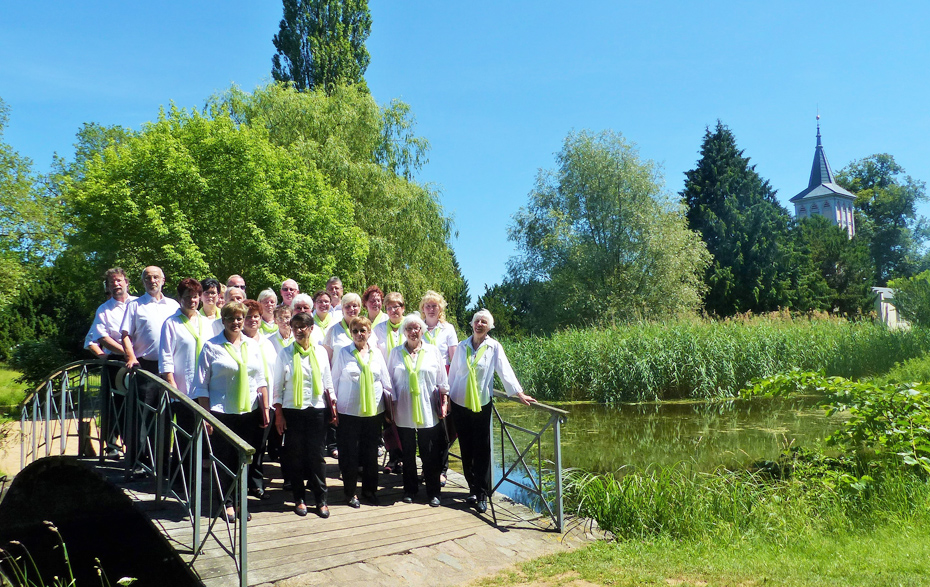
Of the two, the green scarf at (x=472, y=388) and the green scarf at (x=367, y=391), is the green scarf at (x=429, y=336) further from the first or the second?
the green scarf at (x=367, y=391)

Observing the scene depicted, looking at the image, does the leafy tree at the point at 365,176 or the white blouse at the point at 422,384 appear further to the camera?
the leafy tree at the point at 365,176

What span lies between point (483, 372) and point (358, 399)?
1.08 metres

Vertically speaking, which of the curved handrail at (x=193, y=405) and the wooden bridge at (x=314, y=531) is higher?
the curved handrail at (x=193, y=405)

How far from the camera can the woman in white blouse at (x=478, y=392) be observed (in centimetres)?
598

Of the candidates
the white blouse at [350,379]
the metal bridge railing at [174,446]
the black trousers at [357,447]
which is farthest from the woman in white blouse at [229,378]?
the black trousers at [357,447]

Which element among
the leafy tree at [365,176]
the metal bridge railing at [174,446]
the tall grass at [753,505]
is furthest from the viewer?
the leafy tree at [365,176]

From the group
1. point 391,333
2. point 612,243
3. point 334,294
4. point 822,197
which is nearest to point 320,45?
point 612,243

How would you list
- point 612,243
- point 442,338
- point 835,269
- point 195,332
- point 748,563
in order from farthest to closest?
point 835,269 < point 612,243 < point 442,338 < point 195,332 < point 748,563

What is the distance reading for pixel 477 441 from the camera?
20.0 feet

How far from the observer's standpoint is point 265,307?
21.0 ft

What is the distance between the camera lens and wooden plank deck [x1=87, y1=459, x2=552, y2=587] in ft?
14.7

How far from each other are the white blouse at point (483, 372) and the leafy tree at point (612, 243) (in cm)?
2476

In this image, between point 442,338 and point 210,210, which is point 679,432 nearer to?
point 442,338

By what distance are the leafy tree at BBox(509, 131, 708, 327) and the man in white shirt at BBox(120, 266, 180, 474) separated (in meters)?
25.8
